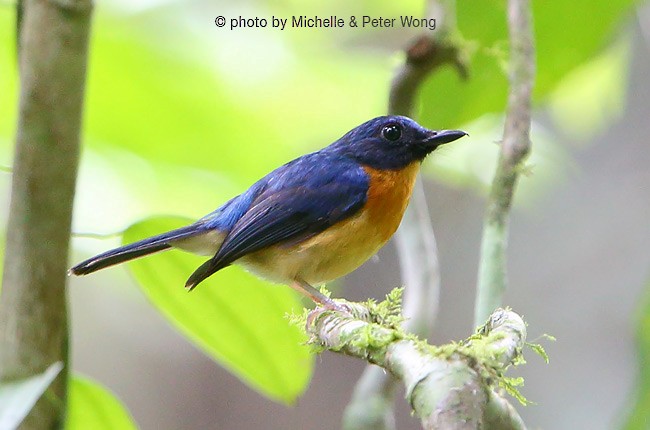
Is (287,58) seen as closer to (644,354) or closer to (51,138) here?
(51,138)

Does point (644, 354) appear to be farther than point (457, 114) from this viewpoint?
No

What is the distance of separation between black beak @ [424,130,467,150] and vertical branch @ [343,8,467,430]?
0.13 metres

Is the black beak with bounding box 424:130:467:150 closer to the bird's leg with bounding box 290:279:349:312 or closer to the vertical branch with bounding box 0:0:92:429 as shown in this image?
the bird's leg with bounding box 290:279:349:312

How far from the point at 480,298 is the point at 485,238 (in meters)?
0.19

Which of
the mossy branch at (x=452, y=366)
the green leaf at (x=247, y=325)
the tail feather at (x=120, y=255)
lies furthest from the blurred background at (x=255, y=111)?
the mossy branch at (x=452, y=366)

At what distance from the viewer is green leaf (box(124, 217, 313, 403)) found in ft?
8.75

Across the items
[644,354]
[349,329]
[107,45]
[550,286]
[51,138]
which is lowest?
[550,286]

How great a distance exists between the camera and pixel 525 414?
648 cm

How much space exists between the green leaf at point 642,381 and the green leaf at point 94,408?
Answer: 1.53 metres

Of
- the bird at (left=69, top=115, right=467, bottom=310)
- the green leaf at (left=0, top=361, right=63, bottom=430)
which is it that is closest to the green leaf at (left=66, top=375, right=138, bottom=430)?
the green leaf at (left=0, top=361, right=63, bottom=430)

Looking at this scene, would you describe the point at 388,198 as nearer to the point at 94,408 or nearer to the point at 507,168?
the point at 507,168

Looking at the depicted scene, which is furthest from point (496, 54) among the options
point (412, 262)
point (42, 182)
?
point (42, 182)

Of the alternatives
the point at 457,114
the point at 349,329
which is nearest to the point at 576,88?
the point at 457,114

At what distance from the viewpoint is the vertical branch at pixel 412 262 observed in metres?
2.57
